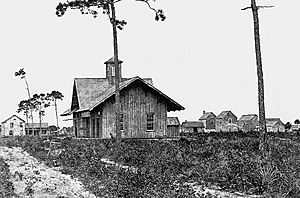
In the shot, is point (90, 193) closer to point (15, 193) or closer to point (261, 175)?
point (15, 193)

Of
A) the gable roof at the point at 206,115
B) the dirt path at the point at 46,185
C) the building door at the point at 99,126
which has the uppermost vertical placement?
the gable roof at the point at 206,115

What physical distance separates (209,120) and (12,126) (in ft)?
163

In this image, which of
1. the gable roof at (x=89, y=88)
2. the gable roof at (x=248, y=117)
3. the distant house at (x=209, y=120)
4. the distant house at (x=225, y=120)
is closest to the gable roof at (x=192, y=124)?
the distant house at (x=209, y=120)

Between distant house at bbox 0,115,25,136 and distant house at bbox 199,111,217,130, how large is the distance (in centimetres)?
4660

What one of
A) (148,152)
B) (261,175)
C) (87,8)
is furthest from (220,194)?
(87,8)

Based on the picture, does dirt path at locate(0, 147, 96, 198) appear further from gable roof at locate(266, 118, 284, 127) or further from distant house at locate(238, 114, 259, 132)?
distant house at locate(238, 114, 259, 132)

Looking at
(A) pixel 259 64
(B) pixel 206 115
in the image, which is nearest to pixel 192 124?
(B) pixel 206 115

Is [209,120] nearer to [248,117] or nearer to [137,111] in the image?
[248,117]

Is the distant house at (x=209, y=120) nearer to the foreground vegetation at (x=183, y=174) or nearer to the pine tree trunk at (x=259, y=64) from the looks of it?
the foreground vegetation at (x=183, y=174)

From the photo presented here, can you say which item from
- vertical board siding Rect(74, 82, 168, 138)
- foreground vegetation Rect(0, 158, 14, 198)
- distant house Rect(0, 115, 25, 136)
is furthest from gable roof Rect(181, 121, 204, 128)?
foreground vegetation Rect(0, 158, 14, 198)

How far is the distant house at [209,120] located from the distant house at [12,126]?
46.6 m

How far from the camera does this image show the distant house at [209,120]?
134500mm

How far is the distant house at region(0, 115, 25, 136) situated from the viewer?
5005 inches

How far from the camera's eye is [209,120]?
13588 centimetres
